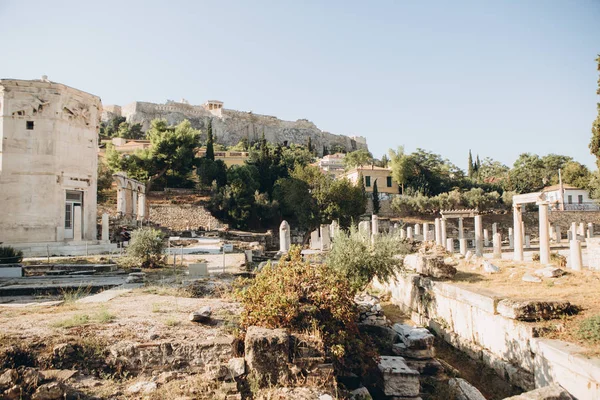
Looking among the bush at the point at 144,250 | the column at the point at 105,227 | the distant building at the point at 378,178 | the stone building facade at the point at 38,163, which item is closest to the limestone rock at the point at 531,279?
the bush at the point at 144,250

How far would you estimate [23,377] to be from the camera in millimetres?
4414

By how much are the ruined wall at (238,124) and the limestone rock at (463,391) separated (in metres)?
80.2

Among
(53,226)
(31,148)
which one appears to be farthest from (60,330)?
(31,148)

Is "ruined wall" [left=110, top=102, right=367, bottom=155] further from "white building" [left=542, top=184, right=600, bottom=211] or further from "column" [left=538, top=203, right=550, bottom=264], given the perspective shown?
"column" [left=538, top=203, right=550, bottom=264]

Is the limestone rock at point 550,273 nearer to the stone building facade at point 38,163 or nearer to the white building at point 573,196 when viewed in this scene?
the stone building facade at point 38,163

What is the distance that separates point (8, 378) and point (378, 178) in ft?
163

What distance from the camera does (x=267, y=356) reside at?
518 centimetres

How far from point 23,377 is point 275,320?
297cm

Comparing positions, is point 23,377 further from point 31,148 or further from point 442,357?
point 31,148

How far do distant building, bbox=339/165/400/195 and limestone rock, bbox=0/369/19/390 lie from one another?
47.6m

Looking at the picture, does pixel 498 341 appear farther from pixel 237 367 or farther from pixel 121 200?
pixel 121 200

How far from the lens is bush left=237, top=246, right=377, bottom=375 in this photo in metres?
5.78

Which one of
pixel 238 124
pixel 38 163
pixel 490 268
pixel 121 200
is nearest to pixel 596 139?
pixel 490 268

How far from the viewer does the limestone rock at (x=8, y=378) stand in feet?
14.0
